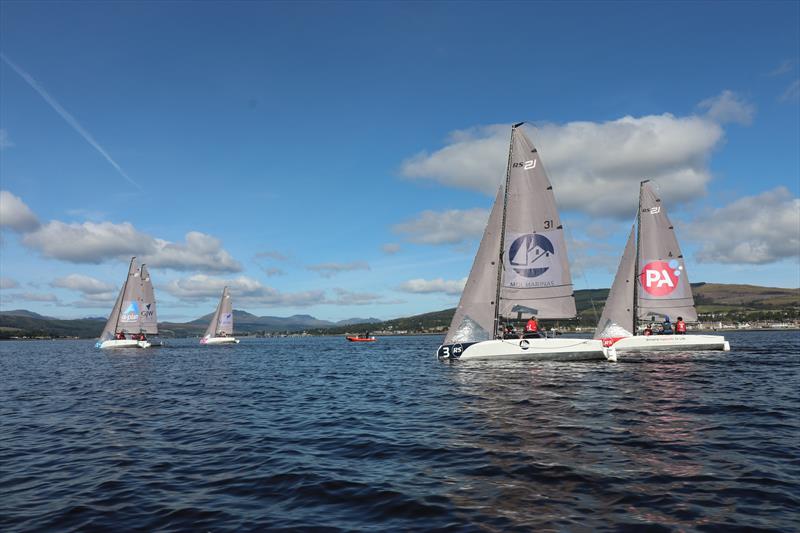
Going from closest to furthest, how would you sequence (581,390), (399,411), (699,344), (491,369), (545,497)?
(545,497) → (399,411) → (581,390) → (491,369) → (699,344)

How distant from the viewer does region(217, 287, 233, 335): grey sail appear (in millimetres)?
112562

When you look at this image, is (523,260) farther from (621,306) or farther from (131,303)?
(131,303)

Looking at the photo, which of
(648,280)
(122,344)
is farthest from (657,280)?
(122,344)

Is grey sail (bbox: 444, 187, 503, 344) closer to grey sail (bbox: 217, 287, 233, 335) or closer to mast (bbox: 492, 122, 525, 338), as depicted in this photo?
mast (bbox: 492, 122, 525, 338)

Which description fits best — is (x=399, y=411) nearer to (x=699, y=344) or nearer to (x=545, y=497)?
(x=545, y=497)

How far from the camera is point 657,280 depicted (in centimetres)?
4872

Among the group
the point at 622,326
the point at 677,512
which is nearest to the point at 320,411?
the point at 677,512

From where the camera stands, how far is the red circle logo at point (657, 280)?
1918 inches

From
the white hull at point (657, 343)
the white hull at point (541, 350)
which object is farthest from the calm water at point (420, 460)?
the white hull at point (657, 343)

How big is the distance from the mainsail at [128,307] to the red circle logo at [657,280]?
7782cm

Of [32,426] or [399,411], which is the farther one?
[399,411]

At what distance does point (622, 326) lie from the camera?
48.0 m

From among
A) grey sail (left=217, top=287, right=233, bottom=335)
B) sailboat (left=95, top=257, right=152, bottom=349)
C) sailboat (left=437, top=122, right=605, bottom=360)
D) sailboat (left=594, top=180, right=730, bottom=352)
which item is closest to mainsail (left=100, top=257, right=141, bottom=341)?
sailboat (left=95, top=257, right=152, bottom=349)

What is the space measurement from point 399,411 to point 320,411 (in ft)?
11.1
